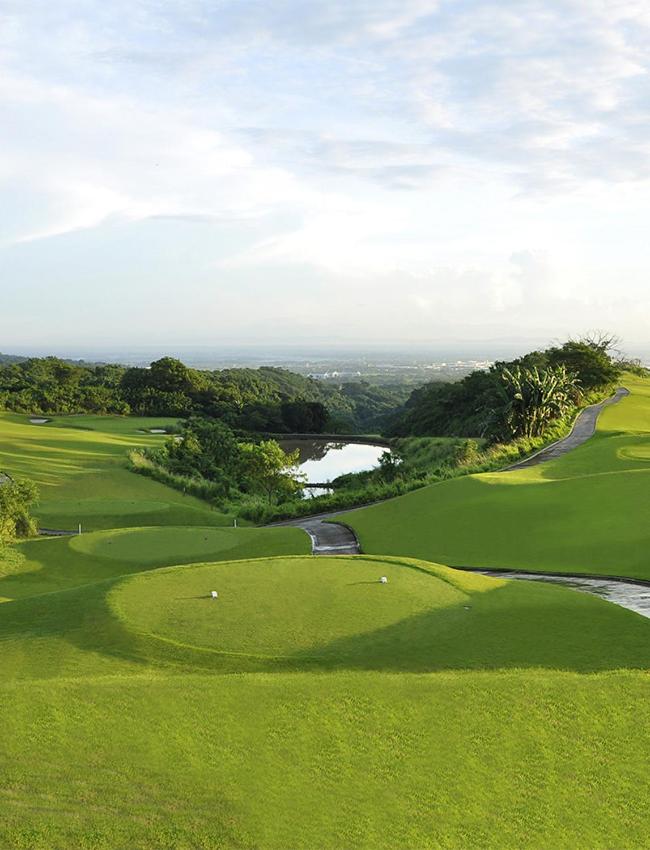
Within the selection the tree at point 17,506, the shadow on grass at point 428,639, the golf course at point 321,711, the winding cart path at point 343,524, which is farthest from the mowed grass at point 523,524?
the tree at point 17,506

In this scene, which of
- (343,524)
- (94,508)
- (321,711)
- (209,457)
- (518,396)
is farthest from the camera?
(209,457)

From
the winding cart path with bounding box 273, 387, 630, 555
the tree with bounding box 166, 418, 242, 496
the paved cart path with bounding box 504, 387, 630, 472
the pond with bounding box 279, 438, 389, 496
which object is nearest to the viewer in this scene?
the winding cart path with bounding box 273, 387, 630, 555

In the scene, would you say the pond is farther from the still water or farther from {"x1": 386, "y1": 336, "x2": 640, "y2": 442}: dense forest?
{"x1": 386, "y1": 336, "x2": 640, "y2": 442}: dense forest

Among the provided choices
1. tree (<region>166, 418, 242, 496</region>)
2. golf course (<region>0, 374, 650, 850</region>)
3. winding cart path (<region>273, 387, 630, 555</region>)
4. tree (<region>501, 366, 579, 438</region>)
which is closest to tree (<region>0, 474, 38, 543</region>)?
golf course (<region>0, 374, 650, 850</region>)

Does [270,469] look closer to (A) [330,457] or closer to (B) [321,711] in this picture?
(A) [330,457]

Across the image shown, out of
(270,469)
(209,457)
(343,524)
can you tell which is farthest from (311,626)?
(209,457)

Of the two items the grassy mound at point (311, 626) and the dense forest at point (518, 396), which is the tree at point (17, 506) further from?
the dense forest at point (518, 396)
